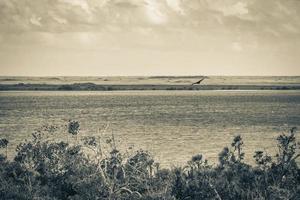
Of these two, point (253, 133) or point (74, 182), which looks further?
point (253, 133)

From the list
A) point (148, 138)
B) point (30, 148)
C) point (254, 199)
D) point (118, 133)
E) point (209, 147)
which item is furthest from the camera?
point (118, 133)

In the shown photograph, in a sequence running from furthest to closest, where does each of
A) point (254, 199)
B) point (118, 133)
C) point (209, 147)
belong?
point (118, 133) < point (209, 147) < point (254, 199)

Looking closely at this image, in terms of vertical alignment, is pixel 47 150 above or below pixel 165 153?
above

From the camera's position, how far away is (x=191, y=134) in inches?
2047

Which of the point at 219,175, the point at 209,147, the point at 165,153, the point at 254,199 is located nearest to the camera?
the point at 254,199

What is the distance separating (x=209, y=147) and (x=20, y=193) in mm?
24584

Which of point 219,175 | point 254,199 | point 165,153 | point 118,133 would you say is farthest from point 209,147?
point 254,199

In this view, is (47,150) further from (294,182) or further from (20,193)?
(294,182)

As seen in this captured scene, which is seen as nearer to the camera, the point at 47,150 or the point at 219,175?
the point at 219,175

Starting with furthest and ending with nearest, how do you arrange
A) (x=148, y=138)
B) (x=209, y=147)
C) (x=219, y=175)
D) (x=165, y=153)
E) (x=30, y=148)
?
(x=148, y=138), (x=209, y=147), (x=165, y=153), (x=30, y=148), (x=219, y=175)

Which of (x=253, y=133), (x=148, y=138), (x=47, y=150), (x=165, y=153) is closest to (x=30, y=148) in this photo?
(x=47, y=150)

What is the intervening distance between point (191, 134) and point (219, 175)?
33.4 metres

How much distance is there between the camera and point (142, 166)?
1889 centimetres

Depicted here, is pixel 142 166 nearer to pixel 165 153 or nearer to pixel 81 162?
pixel 81 162
